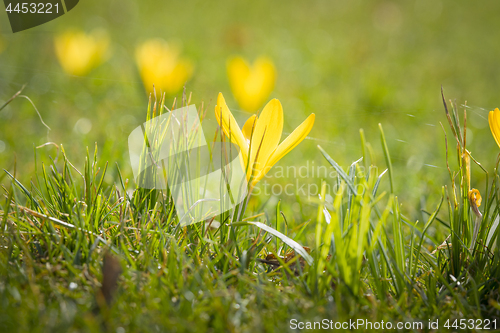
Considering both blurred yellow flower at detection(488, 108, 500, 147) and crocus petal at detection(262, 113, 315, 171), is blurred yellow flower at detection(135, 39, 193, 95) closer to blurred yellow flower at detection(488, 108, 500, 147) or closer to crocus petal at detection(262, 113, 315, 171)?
crocus petal at detection(262, 113, 315, 171)

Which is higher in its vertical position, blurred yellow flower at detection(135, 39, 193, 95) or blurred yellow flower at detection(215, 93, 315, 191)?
blurred yellow flower at detection(135, 39, 193, 95)

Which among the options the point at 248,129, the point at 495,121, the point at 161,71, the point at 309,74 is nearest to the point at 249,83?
the point at 161,71

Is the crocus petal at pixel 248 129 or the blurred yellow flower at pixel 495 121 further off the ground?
the crocus petal at pixel 248 129

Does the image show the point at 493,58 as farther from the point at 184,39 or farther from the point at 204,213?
the point at 204,213

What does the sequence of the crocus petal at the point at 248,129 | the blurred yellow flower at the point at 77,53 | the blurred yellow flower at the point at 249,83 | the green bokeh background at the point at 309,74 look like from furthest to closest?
the blurred yellow flower at the point at 77,53, the green bokeh background at the point at 309,74, the blurred yellow flower at the point at 249,83, the crocus petal at the point at 248,129

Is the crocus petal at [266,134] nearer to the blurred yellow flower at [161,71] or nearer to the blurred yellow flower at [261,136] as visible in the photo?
the blurred yellow flower at [261,136]

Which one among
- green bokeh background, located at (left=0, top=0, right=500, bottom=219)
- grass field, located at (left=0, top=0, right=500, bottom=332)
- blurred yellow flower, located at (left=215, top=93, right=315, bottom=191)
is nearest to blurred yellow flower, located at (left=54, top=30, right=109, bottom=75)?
grass field, located at (left=0, top=0, right=500, bottom=332)

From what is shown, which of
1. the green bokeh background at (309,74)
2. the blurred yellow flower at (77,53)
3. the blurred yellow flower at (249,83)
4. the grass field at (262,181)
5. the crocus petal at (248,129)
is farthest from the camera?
the blurred yellow flower at (77,53)

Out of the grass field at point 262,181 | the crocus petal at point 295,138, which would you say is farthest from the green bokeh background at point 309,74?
the crocus petal at point 295,138

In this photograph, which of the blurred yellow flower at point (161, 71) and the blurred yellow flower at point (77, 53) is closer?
the blurred yellow flower at point (161, 71)

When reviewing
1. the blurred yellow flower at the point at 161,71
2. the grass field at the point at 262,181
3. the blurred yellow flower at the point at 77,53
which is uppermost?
the blurred yellow flower at the point at 77,53
